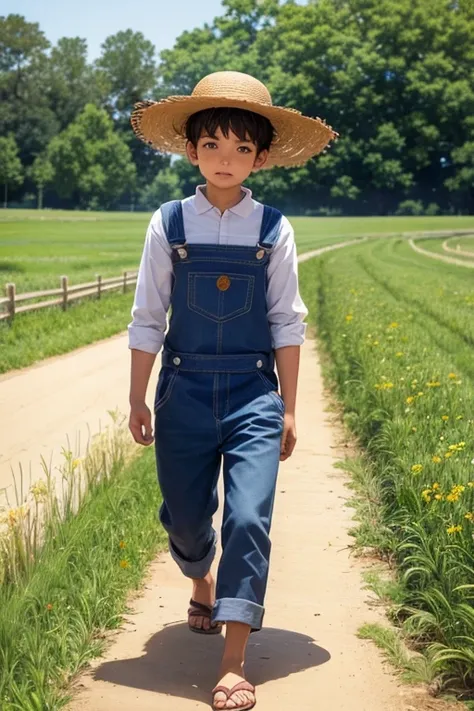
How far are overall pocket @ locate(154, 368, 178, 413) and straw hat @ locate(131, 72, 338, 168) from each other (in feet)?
2.80

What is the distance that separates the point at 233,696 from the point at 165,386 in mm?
1014

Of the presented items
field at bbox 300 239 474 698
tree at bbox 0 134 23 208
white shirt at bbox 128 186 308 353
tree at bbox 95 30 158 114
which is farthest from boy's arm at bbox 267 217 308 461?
tree at bbox 95 30 158 114

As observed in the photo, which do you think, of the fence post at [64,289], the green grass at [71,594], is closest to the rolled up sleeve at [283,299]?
the green grass at [71,594]

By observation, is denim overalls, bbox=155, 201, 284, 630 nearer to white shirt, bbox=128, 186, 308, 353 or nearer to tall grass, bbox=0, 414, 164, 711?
white shirt, bbox=128, 186, 308, 353

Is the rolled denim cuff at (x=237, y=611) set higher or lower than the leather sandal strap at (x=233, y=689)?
higher

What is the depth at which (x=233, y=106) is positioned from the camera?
3.95 meters

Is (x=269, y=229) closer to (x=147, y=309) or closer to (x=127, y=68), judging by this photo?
(x=147, y=309)

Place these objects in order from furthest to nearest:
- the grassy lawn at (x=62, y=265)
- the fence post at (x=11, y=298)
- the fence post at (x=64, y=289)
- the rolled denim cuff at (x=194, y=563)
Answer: the fence post at (x=64, y=289) → the fence post at (x=11, y=298) → the grassy lawn at (x=62, y=265) → the rolled denim cuff at (x=194, y=563)

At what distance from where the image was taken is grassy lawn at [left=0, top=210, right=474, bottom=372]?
1594 centimetres

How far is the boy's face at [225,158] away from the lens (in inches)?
155

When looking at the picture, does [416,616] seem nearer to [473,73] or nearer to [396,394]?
[396,394]

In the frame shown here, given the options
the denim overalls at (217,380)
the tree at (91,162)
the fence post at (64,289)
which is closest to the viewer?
the denim overalls at (217,380)

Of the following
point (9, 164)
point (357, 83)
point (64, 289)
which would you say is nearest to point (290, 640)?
point (64, 289)

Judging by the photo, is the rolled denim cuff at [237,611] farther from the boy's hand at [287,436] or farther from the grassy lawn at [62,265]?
the grassy lawn at [62,265]
